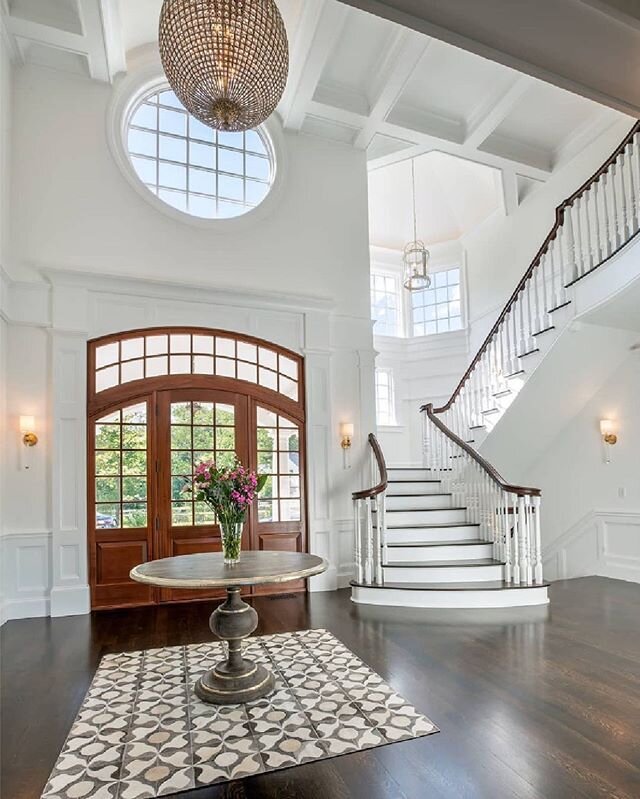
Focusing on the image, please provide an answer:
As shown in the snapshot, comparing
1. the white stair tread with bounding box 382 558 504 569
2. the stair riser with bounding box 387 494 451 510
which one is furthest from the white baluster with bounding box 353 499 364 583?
the stair riser with bounding box 387 494 451 510

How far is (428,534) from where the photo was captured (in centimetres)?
607

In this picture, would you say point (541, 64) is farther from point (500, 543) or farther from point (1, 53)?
point (1, 53)

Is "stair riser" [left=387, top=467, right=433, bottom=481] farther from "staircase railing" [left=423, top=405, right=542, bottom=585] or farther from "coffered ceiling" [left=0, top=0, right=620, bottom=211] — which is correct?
"coffered ceiling" [left=0, top=0, right=620, bottom=211]

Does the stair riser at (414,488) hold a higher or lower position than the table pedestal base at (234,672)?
higher

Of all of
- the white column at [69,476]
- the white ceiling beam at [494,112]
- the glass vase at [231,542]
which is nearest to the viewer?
the glass vase at [231,542]

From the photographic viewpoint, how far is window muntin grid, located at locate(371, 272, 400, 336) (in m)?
10.3

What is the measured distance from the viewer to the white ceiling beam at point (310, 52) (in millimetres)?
5520

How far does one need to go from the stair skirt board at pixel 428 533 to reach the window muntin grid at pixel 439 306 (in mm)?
4856

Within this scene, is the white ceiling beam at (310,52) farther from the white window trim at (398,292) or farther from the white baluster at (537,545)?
the white baluster at (537,545)

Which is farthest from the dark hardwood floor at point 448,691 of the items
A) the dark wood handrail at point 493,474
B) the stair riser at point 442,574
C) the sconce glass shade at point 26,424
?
the sconce glass shade at point 26,424

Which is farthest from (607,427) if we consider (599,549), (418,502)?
(418,502)

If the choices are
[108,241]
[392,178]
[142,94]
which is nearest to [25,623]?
[108,241]

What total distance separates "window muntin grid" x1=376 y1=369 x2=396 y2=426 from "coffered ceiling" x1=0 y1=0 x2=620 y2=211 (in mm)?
3723

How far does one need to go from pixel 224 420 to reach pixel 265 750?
4013 mm
